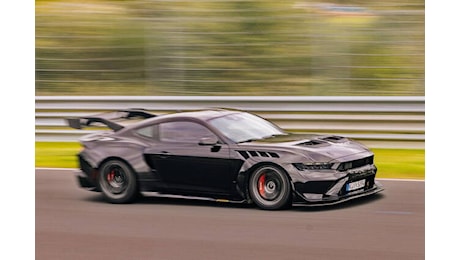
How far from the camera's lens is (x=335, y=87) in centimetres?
754

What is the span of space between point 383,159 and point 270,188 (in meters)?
1.23

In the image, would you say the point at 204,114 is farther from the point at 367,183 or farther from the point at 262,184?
the point at 367,183

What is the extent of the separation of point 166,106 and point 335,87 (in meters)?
1.71

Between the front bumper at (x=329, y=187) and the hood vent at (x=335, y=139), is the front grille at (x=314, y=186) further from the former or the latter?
the hood vent at (x=335, y=139)

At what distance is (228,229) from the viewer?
651 centimetres

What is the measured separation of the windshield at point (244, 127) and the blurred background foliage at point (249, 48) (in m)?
0.31

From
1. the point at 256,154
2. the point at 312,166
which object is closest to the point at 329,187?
the point at 312,166

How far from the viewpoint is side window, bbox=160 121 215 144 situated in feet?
23.6

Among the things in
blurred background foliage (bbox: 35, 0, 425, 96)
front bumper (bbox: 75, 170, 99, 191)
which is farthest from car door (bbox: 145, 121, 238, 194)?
front bumper (bbox: 75, 170, 99, 191)

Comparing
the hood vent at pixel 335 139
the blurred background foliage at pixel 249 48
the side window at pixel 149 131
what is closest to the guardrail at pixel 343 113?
the blurred background foliage at pixel 249 48

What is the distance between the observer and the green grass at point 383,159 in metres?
7.27
